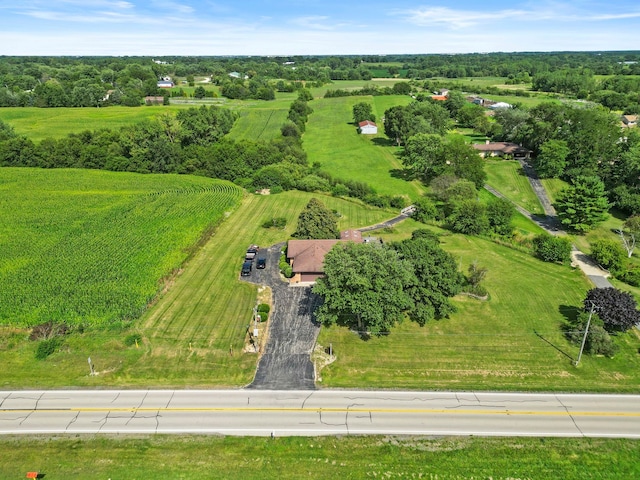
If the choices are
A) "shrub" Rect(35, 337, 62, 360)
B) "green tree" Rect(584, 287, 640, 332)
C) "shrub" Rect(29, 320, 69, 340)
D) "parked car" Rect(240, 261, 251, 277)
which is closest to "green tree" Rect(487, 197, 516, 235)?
"green tree" Rect(584, 287, 640, 332)

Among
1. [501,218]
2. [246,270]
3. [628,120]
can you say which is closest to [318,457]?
[246,270]

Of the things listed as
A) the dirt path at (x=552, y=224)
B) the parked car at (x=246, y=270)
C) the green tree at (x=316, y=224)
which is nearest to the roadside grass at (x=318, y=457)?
the parked car at (x=246, y=270)

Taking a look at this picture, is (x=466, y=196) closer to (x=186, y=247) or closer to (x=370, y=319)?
(x=370, y=319)

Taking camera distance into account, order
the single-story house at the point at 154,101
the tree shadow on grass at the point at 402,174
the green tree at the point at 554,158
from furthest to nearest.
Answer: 1. the single-story house at the point at 154,101
2. the tree shadow on grass at the point at 402,174
3. the green tree at the point at 554,158

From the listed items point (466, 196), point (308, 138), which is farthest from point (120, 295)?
point (308, 138)

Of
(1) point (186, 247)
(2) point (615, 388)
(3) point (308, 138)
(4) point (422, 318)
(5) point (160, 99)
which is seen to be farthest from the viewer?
(5) point (160, 99)

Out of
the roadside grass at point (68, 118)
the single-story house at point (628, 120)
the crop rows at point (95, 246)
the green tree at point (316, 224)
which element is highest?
the single-story house at point (628, 120)

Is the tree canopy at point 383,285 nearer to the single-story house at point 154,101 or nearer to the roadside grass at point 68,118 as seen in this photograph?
the roadside grass at point 68,118

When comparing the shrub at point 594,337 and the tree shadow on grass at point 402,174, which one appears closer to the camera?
the shrub at point 594,337
